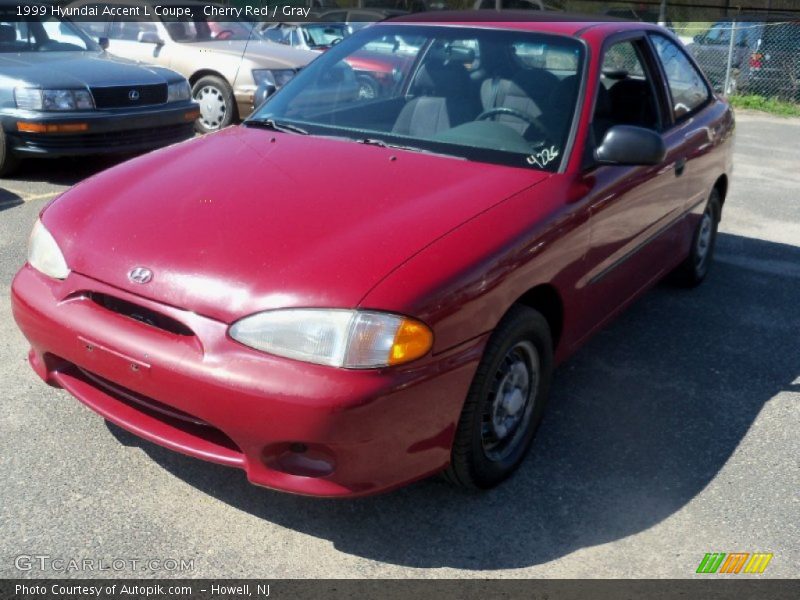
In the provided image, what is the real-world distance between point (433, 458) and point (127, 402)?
102 centimetres

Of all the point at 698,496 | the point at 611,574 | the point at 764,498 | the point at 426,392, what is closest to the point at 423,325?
the point at 426,392

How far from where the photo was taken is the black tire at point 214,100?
9.81 metres

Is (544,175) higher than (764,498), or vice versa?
(544,175)

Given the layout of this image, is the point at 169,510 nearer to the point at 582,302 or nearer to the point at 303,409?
the point at 303,409

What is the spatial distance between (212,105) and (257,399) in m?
7.89

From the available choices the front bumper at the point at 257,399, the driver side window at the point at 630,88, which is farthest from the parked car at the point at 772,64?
the front bumper at the point at 257,399

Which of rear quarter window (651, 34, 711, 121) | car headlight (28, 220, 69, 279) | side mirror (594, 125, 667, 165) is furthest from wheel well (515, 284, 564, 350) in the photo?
rear quarter window (651, 34, 711, 121)

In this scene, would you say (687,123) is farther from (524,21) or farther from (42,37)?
(42,37)

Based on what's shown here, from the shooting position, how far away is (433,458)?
9.40 ft

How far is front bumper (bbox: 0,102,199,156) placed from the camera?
7203 mm

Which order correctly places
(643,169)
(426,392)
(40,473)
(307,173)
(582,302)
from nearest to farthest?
1. (426,392)
2. (40,473)
3. (307,173)
4. (582,302)
5. (643,169)

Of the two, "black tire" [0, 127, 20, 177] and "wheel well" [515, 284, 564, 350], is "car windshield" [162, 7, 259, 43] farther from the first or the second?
"wheel well" [515, 284, 564, 350]

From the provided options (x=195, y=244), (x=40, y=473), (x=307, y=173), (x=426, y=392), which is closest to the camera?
(x=426, y=392)

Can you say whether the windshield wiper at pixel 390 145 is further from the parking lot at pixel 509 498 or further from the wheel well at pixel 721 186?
the wheel well at pixel 721 186
